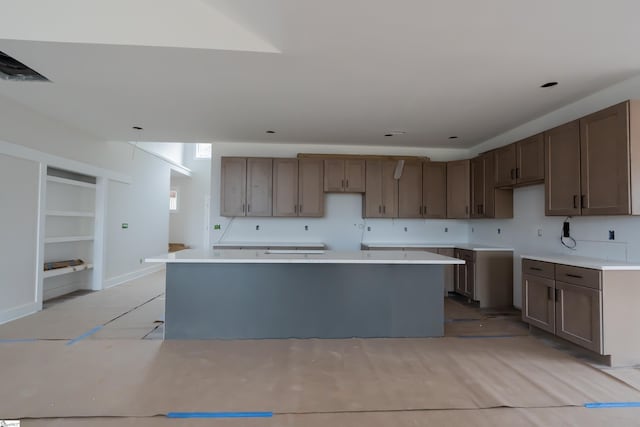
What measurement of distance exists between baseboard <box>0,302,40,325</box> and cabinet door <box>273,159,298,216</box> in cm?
334

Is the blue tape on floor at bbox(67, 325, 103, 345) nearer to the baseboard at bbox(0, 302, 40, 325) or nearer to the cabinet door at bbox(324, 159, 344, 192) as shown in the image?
the baseboard at bbox(0, 302, 40, 325)

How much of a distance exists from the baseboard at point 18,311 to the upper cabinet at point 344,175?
424 centimetres

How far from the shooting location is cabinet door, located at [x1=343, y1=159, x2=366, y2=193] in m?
5.50

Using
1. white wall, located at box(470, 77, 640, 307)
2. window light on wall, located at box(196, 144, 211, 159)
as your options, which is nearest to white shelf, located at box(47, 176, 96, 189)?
window light on wall, located at box(196, 144, 211, 159)

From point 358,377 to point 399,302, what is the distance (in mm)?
1117

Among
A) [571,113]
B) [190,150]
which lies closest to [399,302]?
[571,113]

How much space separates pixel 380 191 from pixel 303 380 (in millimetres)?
3648

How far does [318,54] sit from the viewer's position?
8.63ft

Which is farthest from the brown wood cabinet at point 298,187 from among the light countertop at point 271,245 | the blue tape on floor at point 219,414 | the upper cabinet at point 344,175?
the blue tape on floor at point 219,414

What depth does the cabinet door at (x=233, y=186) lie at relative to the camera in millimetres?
5340

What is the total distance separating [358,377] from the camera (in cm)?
255

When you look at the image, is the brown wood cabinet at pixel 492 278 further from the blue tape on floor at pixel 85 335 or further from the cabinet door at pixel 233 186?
the blue tape on floor at pixel 85 335

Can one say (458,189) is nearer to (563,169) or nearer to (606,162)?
(563,169)

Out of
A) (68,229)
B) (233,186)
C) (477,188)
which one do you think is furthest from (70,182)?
(477,188)
